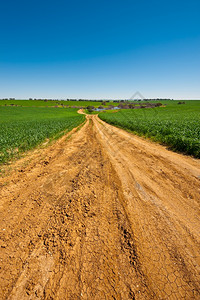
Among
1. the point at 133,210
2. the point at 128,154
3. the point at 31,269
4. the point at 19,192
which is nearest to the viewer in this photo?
the point at 31,269

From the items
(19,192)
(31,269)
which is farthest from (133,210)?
(19,192)

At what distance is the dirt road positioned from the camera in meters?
1.98

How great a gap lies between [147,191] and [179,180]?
1674 mm

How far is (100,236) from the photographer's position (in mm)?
2766

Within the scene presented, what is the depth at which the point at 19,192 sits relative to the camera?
14.1 feet

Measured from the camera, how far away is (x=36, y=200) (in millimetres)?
3877

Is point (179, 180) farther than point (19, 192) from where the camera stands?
Yes

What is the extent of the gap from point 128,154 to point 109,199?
178 inches

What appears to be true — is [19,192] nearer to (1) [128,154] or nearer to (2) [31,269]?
(2) [31,269]

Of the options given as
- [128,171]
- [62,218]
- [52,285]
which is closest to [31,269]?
[52,285]

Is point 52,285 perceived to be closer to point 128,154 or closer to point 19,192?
point 19,192

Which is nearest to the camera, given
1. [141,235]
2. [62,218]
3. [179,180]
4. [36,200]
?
[141,235]

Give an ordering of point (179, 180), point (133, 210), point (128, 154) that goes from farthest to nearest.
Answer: point (128, 154) < point (179, 180) < point (133, 210)

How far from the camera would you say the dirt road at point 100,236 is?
1.98m
